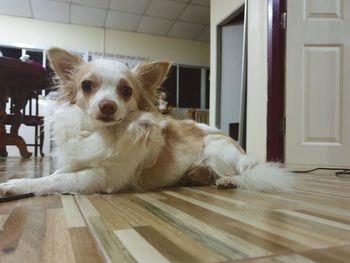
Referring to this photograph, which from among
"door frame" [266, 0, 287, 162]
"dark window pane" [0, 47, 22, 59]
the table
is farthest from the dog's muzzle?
"dark window pane" [0, 47, 22, 59]

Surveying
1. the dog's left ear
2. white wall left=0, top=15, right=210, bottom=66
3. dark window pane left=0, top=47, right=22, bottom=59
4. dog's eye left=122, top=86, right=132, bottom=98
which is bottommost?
dog's eye left=122, top=86, right=132, bottom=98

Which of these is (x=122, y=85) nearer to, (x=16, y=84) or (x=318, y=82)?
(x=318, y=82)

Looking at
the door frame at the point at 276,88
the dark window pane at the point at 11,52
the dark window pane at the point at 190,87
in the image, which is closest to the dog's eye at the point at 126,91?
the door frame at the point at 276,88

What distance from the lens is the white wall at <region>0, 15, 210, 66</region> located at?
5590mm

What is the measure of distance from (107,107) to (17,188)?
0.37m

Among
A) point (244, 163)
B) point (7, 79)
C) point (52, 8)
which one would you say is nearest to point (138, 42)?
point (52, 8)

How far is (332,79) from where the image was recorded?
246 centimetres

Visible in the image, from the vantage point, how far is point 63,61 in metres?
Answer: 1.28

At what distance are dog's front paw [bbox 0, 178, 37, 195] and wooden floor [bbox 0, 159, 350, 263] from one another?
68 mm

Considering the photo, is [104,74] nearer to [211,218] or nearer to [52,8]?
[211,218]

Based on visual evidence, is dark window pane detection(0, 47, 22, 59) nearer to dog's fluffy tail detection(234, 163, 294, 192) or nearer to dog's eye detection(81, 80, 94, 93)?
dog's eye detection(81, 80, 94, 93)

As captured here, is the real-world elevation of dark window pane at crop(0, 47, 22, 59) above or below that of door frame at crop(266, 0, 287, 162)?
above

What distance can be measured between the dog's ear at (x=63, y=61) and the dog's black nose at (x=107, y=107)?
285 millimetres

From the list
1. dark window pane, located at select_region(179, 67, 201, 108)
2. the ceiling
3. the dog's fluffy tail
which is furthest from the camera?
dark window pane, located at select_region(179, 67, 201, 108)
